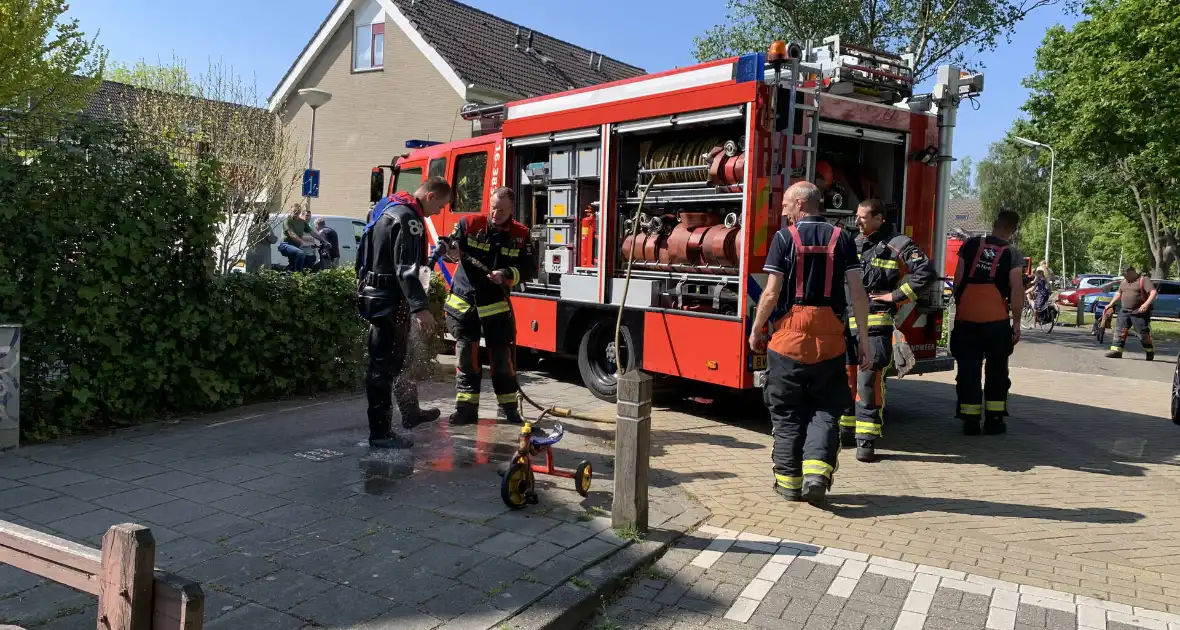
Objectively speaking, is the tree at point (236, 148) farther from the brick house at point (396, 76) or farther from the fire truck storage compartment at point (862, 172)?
the brick house at point (396, 76)

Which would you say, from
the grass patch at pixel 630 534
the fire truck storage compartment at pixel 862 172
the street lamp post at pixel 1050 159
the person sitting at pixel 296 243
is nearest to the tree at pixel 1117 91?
the street lamp post at pixel 1050 159

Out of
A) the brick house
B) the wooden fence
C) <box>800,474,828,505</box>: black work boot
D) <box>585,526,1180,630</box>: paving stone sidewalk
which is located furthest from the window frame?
the brick house

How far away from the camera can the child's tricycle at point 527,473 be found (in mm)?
4621

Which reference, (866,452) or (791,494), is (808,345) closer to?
(791,494)

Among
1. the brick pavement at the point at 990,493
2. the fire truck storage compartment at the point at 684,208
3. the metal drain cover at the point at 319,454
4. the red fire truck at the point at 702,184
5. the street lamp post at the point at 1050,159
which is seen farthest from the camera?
the street lamp post at the point at 1050,159

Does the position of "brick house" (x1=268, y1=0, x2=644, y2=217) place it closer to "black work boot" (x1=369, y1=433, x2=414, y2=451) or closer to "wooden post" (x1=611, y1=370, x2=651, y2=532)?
"black work boot" (x1=369, y1=433, x2=414, y2=451)

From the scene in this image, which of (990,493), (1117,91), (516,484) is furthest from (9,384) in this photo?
(1117,91)

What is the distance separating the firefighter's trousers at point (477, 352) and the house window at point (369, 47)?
19.4 m

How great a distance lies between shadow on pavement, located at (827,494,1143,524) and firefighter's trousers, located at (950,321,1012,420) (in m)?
2.10

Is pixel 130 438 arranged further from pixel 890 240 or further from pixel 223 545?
pixel 890 240

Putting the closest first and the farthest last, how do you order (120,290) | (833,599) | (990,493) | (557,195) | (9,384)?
(833,599)
(9,384)
(990,493)
(120,290)
(557,195)

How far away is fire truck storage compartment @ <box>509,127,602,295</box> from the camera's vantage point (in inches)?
327

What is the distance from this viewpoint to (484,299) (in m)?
6.88

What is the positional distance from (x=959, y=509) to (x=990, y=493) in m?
0.54
